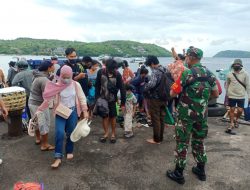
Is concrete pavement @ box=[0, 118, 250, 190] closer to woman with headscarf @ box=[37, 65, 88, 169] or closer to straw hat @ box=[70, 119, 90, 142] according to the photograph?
woman with headscarf @ box=[37, 65, 88, 169]

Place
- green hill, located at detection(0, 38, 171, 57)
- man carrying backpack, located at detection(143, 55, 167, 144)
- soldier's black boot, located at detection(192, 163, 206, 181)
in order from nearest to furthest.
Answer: soldier's black boot, located at detection(192, 163, 206, 181) → man carrying backpack, located at detection(143, 55, 167, 144) → green hill, located at detection(0, 38, 171, 57)

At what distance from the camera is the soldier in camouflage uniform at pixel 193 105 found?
4.65 meters

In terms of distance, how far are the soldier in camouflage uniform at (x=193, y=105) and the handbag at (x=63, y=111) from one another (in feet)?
6.85

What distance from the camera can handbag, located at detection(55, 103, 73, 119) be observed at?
545 cm

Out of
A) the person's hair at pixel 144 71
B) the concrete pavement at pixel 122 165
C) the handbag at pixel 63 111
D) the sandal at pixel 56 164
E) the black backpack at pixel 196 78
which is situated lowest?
the concrete pavement at pixel 122 165

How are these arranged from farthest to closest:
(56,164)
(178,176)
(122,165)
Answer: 1. (122,165)
2. (56,164)
3. (178,176)

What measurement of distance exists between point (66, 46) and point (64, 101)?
5633 inches

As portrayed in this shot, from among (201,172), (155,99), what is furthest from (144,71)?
(201,172)

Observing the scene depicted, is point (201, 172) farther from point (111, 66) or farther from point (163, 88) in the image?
point (111, 66)

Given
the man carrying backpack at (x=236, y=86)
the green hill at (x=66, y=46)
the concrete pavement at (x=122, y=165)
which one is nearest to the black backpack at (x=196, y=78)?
the concrete pavement at (x=122, y=165)

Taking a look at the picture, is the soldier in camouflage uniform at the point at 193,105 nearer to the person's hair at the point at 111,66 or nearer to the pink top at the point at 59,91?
the pink top at the point at 59,91

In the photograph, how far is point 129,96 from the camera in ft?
24.3

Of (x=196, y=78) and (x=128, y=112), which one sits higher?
(x=196, y=78)

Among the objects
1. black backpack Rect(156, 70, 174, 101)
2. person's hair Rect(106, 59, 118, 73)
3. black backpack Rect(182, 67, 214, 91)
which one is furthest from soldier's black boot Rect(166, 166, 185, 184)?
person's hair Rect(106, 59, 118, 73)
